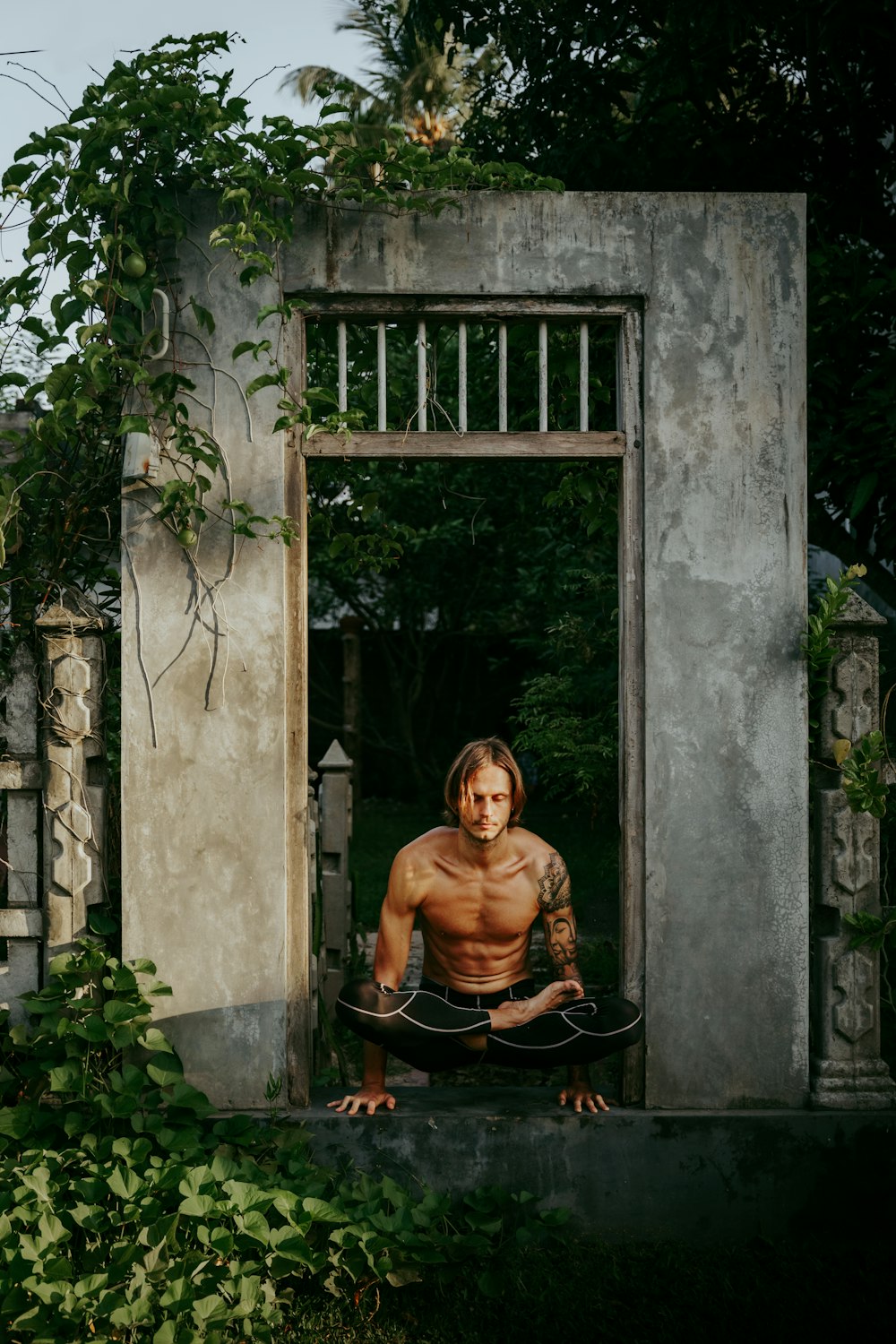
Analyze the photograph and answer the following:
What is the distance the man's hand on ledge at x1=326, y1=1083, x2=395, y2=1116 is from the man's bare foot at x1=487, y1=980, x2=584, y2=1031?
0.50 meters

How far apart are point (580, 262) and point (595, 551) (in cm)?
506

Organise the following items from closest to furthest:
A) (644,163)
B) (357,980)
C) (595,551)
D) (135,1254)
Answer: (135,1254), (357,980), (644,163), (595,551)

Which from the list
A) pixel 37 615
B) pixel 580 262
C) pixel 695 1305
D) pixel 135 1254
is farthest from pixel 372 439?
pixel 695 1305

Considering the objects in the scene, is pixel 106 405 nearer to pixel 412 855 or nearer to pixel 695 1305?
pixel 412 855

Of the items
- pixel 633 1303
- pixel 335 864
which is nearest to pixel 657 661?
pixel 633 1303

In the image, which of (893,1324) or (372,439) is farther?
(372,439)

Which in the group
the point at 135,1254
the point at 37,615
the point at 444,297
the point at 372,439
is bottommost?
the point at 135,1254

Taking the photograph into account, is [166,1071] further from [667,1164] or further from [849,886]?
[849,886]

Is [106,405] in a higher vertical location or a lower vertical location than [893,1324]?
higher

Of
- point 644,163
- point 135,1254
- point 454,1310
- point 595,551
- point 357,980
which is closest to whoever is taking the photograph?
point 135,1254

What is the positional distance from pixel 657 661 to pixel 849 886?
1.07 meters

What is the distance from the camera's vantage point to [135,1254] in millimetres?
3488

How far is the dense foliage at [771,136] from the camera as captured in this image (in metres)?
6.32

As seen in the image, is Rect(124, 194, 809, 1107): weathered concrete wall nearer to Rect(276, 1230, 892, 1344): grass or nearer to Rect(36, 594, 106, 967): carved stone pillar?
Rect(36, 594, 106, 967): carved stone pillar
